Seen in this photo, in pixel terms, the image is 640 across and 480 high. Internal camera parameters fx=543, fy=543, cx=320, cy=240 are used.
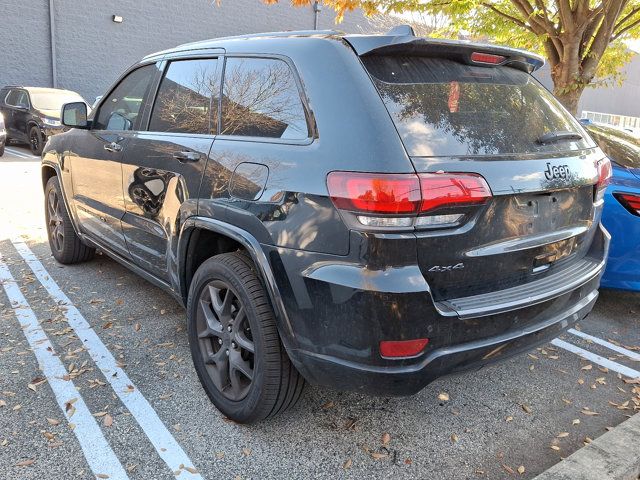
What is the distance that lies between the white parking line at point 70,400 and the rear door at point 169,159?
2.64 feet

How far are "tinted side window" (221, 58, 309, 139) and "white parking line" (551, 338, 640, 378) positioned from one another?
2.62 metres

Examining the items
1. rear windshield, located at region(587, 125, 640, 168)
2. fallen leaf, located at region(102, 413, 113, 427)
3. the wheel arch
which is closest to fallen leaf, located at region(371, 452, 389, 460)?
the wheel arch

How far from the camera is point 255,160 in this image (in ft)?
8.15

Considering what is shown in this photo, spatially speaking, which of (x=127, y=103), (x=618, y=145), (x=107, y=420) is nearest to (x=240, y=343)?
(x=107, y=420)

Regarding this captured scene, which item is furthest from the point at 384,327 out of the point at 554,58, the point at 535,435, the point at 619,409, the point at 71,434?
the point at 554,58

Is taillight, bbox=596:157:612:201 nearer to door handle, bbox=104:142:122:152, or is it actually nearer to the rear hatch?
the rear hatch

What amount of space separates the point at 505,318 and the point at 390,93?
3.47 feet

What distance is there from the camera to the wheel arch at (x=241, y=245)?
7.60 feet

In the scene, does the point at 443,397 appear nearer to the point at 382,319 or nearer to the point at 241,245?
the point at 382,319

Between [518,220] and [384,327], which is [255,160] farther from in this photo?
[518,220]

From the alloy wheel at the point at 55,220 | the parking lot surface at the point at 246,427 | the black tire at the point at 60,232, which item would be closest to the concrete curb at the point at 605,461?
the parking lot surface at the point at 246,427

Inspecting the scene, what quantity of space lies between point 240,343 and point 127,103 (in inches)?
85.0

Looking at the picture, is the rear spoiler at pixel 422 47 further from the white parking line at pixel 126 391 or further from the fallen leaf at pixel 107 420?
the fallen leaf at pixel 107 420

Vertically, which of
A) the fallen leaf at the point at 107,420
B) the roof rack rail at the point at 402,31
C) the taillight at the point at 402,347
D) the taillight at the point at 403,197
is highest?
the roof rack rail at the point at 402,31
